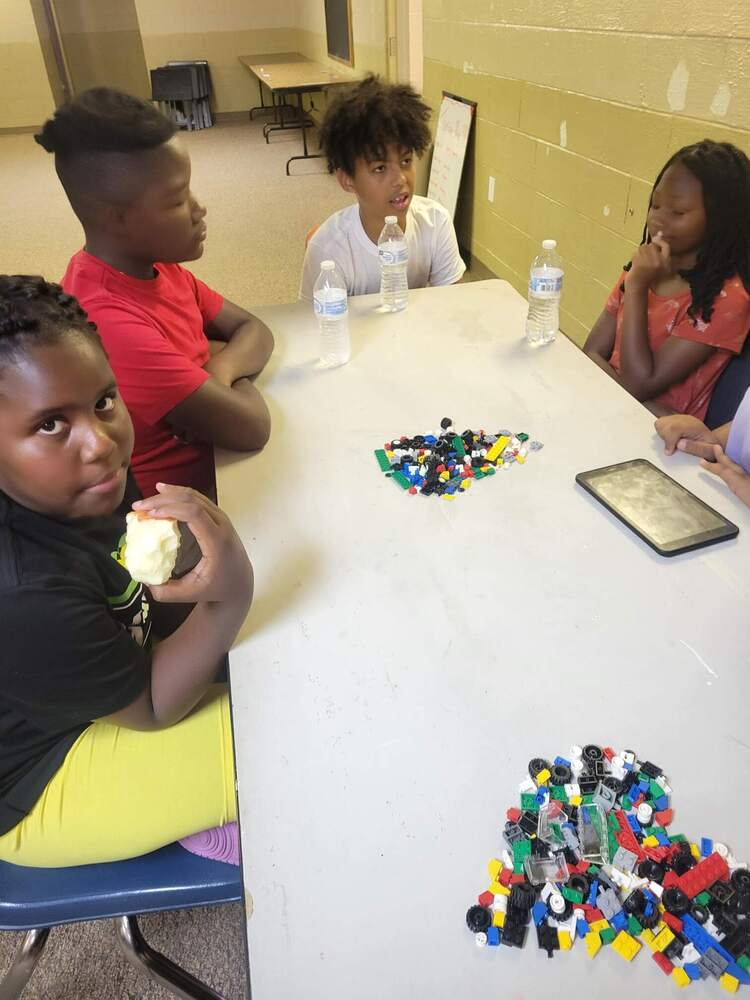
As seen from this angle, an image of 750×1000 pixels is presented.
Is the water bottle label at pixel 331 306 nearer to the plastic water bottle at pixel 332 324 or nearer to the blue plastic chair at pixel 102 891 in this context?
the plastic water bottle at pixel 332 324

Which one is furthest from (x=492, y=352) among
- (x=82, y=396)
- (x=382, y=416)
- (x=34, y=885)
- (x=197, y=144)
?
(x=197, y=144)

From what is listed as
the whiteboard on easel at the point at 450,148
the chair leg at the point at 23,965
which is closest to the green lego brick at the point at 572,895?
the chair leg at the point at 23,965

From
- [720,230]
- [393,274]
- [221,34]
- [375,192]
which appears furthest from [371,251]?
[221,34]

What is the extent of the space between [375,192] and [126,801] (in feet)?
5.93

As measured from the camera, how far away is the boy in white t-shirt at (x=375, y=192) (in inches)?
81.8

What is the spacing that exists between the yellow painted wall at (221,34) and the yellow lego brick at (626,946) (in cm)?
1104

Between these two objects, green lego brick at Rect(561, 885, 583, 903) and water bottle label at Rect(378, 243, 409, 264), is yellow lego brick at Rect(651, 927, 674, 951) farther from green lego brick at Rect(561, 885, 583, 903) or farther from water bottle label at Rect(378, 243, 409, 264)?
water bottle label at Rect(378, 243, 409, 264)

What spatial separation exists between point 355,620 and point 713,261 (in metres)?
1.51

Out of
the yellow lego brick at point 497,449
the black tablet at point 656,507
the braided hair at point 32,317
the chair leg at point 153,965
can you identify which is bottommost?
the chair leg at point 153,965

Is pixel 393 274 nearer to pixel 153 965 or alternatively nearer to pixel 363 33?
pixel 153 965

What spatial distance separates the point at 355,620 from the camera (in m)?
0.98

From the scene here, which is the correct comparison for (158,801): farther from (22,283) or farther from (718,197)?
(718,197)

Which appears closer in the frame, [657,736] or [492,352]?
[657,736]

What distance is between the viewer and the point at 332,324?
68.0 inches
